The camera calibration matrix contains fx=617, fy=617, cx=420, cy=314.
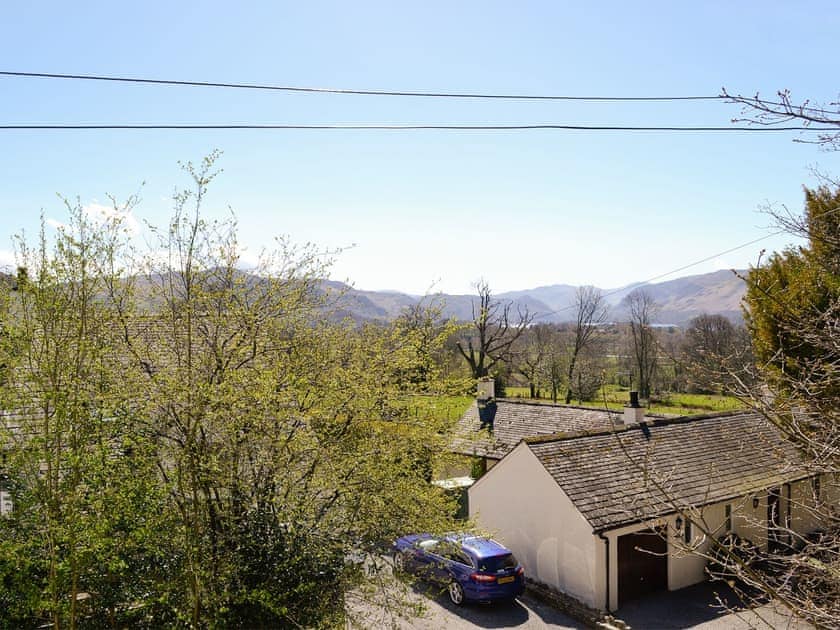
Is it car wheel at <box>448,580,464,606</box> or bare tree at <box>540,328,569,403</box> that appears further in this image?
bare tree at <box>540,328,569,403</box>

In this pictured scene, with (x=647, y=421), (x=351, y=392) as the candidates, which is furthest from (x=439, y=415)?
→ (x=647, y=421)

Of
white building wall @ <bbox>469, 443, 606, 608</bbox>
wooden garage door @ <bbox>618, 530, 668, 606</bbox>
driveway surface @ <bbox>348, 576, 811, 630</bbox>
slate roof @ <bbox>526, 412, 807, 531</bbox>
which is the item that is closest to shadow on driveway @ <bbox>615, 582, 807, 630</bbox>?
driveway surface @ <bbox>348, 576, 811, 630</bbox>

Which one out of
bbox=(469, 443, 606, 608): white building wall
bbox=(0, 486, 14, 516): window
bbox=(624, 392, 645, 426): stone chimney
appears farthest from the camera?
bbox=(624, 392, 645, 426): stone chimney

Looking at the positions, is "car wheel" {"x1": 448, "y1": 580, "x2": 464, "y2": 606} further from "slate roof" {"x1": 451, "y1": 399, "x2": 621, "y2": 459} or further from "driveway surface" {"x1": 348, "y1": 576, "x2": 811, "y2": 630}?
"slate roof" {"x1": 451, "y1": 399, "x2": 621, "y2": 459}

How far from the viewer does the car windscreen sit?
12883mm

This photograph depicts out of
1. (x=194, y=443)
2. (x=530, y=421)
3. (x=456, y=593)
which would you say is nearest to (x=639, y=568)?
(x=456, y=593)

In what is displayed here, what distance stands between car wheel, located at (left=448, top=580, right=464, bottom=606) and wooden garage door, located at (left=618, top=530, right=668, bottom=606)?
3387 mm

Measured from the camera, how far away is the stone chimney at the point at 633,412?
1741cm

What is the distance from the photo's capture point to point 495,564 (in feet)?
42.6

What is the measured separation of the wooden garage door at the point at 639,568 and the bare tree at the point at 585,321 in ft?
97.7

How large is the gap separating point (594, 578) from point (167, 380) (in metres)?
9.84

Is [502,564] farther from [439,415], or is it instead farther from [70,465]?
[70,465]

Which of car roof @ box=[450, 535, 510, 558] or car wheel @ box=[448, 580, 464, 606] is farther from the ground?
car roof @ box=[450, 535, 510, 558]

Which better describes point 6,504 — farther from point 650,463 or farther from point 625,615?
point 650,463
